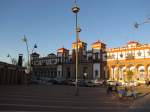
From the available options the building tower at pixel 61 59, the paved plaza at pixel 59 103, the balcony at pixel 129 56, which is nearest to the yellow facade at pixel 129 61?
the balcony at pixel 129 56

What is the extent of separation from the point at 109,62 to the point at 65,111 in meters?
70.7

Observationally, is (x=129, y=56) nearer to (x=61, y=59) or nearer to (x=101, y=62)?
(x=101, y=62)

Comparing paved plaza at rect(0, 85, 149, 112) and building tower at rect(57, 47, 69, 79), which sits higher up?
building tower at rect(57, 47, 69, 79)

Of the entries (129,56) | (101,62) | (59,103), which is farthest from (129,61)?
(59,103)

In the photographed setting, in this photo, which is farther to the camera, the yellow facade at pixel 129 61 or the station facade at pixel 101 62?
the station facade at pixel 101 62

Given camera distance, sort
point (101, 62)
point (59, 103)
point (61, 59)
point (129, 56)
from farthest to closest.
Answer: point (61, 59) → point (101, 62) → point (129, 56) → point (59, 103)

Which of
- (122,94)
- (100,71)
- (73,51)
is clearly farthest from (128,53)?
(122,94)

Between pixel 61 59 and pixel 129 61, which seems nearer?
pixel 129 61

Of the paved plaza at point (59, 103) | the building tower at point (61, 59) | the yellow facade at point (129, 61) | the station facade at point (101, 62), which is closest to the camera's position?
the paved plaza at point (59, 103)

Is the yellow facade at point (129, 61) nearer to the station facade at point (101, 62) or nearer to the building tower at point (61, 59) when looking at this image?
the station facade at point (101, 62)

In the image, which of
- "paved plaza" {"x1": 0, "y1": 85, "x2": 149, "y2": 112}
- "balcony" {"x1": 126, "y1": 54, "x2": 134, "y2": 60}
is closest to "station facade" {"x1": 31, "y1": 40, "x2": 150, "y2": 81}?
"balcony" {"x1": 126, "y1": 54, "x2": 134, "y2": 60}

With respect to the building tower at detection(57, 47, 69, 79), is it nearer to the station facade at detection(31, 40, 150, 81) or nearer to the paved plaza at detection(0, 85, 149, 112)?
the station facade at detection(31, 40, 150, 81)

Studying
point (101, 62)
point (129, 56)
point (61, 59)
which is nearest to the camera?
point (129, 56)

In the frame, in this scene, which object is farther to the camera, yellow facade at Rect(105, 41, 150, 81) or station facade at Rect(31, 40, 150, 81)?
station facade at Rect(31, 40, 150, 81)
